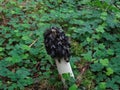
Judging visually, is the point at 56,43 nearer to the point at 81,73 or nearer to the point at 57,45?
the point at 57,45

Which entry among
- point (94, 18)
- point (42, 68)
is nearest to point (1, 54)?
point (42, 68)

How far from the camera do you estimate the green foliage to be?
10.8ft

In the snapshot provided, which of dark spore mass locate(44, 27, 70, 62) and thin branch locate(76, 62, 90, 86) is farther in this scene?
thin branch locate(76, 62, 90, 86)

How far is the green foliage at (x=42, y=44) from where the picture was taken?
3.31 meters

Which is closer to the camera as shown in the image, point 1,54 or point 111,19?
point 1,54

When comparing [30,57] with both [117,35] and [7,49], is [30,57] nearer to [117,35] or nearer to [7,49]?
[7,49]

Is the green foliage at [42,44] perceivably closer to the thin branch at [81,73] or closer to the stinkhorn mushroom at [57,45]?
the thin branch at [81,73]

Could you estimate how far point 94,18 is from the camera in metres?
4.60

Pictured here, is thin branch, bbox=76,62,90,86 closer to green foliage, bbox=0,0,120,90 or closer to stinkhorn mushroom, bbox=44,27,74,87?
green foliage, bbox=0,0,120,90

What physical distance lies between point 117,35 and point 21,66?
163 centimetres

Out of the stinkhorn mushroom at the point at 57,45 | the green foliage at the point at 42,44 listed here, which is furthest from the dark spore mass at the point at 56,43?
the green foliage at the point at 42,44

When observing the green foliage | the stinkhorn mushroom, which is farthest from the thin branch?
the stinkhorn mushroom

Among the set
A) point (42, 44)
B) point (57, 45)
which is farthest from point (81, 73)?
point (42, 44)

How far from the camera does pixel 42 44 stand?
391cm
